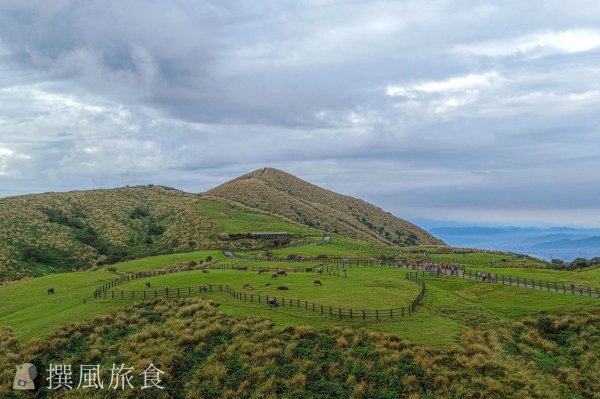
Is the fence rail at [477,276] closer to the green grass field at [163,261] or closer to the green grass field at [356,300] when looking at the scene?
the green grass field at [356,300]

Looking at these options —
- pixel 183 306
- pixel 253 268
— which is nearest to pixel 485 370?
pixel 183 306

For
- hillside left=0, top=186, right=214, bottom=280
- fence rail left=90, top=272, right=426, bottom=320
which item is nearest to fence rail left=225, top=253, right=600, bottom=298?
fence rail left=90, top=272, right=426, bottom=320

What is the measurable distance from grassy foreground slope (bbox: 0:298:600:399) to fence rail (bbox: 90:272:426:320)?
11.1 ft

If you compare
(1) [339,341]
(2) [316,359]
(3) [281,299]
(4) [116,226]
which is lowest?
(2) [316,359]

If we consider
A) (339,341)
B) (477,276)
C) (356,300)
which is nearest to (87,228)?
(356,300)

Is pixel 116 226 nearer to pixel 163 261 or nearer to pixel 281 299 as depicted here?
pixel 163 261

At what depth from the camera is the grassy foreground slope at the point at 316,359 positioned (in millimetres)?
29297

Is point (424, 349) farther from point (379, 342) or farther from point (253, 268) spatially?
point (253, 268)

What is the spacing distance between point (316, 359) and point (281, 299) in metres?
12.1

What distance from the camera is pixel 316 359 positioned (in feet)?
107

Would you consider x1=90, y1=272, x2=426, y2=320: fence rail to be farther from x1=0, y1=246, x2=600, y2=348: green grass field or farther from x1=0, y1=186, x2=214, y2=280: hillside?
x1=0, y1=186, x2=214, y2=280: hillside

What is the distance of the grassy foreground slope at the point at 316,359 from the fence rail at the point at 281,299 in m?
3.37

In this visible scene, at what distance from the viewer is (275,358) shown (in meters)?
33.2

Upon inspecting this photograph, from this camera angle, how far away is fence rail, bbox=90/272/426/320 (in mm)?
38531
